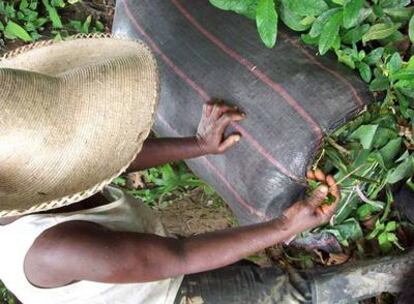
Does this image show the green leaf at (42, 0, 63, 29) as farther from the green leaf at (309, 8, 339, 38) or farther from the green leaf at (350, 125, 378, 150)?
the green leaf at (350, 125, 378, 150)

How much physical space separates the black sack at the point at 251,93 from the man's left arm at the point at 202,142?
32 millimetres

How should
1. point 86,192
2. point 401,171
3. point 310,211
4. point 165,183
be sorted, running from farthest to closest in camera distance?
point 165,183
point 401,171
point 310,211
point 86,192

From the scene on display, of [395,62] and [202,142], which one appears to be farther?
[202,142]

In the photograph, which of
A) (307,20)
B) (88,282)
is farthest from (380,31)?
(88,282)

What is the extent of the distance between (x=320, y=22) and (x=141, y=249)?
63 cm

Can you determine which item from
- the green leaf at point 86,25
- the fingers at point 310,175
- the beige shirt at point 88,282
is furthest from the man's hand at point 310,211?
the green leaf at point 86,25

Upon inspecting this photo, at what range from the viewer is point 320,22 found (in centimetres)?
129

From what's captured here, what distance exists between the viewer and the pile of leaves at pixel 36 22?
2605 millimetres

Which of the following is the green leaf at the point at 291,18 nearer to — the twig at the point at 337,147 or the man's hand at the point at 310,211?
the twig at the point at 337,147

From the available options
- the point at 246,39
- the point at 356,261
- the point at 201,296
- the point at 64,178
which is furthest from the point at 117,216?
the point at 356,261

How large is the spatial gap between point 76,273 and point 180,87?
2.28ft

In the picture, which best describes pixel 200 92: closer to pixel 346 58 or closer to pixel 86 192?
pixel 346 58

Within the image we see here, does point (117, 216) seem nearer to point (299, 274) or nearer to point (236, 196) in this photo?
point (236, 196)

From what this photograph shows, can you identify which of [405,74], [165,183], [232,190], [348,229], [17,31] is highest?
[405,74]
